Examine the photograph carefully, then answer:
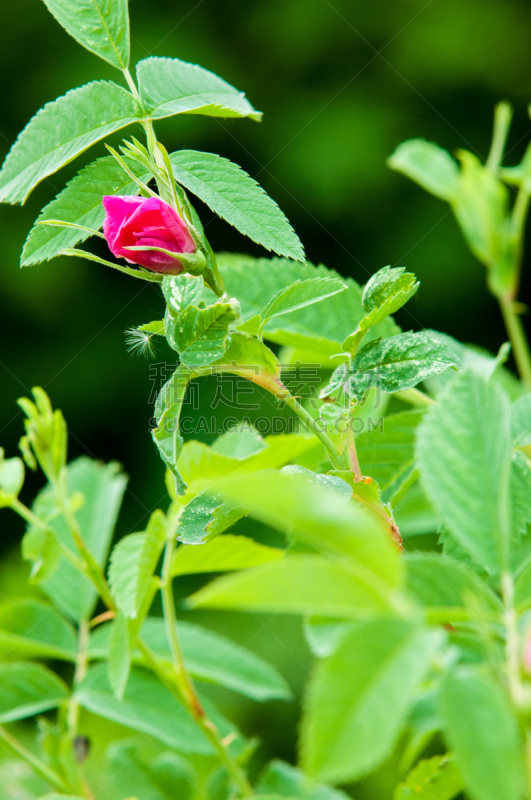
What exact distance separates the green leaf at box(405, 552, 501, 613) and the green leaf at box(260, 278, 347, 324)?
179 millimetres

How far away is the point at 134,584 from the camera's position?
47 centimetres

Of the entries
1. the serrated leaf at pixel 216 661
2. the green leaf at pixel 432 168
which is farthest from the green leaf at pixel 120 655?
the green leaf at pixel 432 168

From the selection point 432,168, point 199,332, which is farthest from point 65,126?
point 432,168

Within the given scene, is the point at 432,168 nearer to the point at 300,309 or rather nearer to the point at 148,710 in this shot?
the point at 300,309

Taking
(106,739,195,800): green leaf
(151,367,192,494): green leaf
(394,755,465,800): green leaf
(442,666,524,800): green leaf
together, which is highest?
(442,666,524,800): green leaf

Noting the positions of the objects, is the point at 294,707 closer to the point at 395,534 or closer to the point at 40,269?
the point at 40,269

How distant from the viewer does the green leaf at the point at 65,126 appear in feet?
1.33

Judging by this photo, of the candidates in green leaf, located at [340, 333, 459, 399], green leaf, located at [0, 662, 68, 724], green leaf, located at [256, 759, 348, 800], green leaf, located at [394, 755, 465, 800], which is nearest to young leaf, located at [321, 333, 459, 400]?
green leaf, located at [340, 333, 459, 399]

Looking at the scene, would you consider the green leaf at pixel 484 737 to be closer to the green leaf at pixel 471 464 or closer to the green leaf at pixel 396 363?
the green leaf at pixel 471 464

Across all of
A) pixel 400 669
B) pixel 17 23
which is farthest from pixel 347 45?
pixel 400 669

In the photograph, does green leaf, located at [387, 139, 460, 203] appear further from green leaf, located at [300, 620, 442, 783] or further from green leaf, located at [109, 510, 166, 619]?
green leaf, located at [300, 620, 442, 783]

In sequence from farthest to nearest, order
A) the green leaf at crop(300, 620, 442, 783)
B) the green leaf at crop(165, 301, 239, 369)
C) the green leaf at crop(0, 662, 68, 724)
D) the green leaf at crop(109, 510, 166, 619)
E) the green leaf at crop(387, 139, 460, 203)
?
the green leaf at crop(387, 139, 460, 203) < the green leaf at crop(0, 662, 68, 724) < the green leaf at crop(109, 510, 166, 619) < the green leaf at crop(165, 301, 239, 369) < the green leaf at crop(300, 620, 442, 783)

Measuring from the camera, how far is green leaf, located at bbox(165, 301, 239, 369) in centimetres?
35

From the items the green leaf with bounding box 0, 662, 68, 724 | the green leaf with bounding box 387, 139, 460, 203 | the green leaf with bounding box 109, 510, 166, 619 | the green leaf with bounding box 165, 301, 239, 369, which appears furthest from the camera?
the green leaf with bounding box 387, 139, 460, 203
